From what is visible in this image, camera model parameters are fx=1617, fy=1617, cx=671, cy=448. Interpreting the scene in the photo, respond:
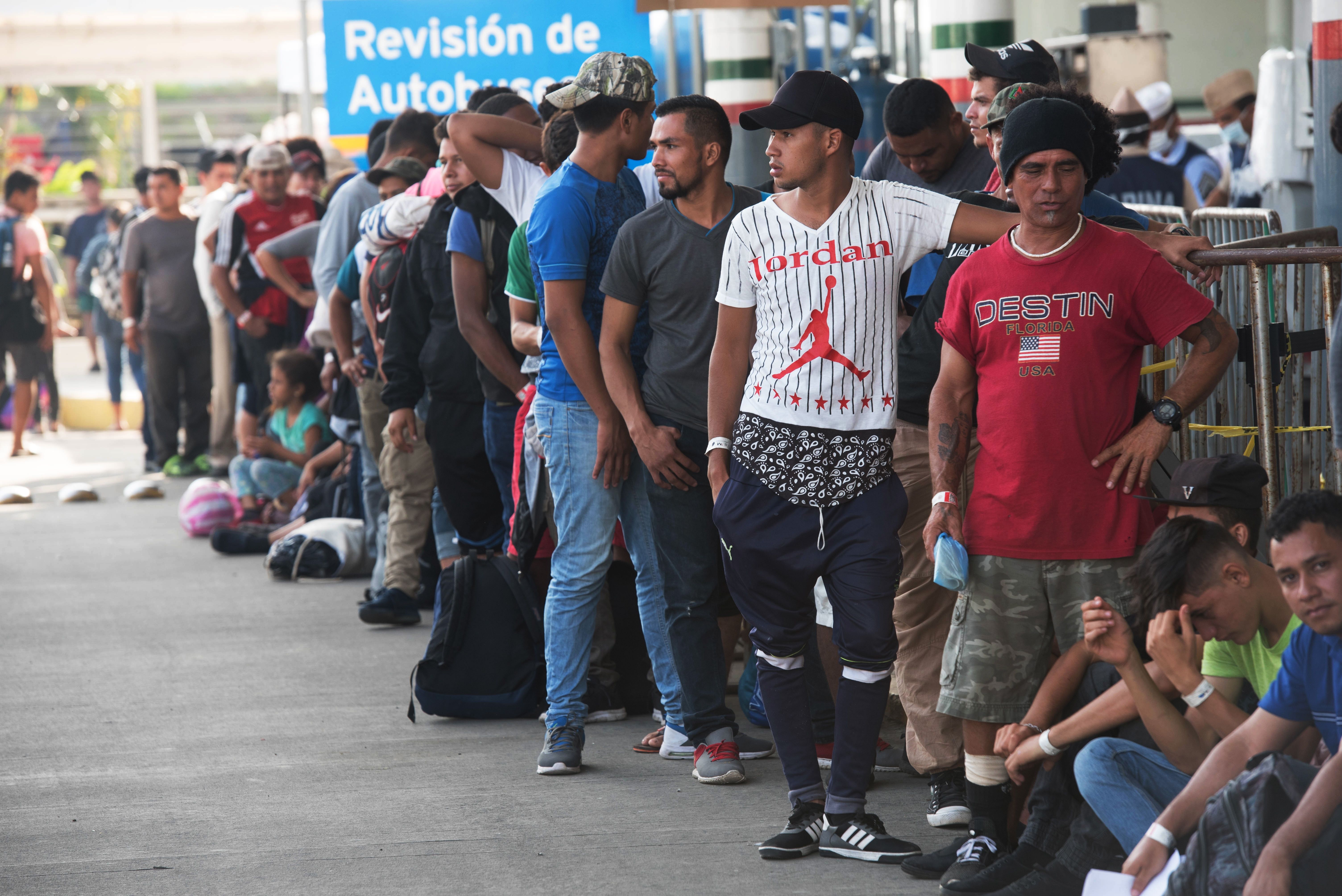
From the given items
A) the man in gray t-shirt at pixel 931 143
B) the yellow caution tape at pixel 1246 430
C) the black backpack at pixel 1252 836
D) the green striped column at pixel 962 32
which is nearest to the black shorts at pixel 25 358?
the green striped column at pixel 962 32

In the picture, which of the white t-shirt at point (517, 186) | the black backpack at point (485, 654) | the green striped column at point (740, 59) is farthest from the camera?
the green striped column at point (740, 59)

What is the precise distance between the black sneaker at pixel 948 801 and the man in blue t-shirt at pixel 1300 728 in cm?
100

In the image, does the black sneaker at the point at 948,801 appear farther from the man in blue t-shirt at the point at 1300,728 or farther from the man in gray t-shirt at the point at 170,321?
the man in gray t-shirt at the point at 170,321

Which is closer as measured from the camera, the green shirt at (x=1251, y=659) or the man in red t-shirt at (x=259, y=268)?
the green shirt at (x=1251, y=659)

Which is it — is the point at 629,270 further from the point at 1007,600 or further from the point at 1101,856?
the point at 1101,856

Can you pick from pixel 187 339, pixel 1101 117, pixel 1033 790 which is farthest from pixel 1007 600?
pixel 187 339

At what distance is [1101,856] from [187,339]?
10260mm

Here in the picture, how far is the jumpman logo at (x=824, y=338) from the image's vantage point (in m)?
4.22

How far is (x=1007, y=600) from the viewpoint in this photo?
401 cm

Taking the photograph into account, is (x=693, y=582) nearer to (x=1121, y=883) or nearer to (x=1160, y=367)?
(x=1160, y=367)

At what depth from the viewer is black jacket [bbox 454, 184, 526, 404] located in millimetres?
6051

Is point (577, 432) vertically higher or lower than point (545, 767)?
higher

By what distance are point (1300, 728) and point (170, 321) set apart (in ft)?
34.9

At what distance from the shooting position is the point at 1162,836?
3.45 m
